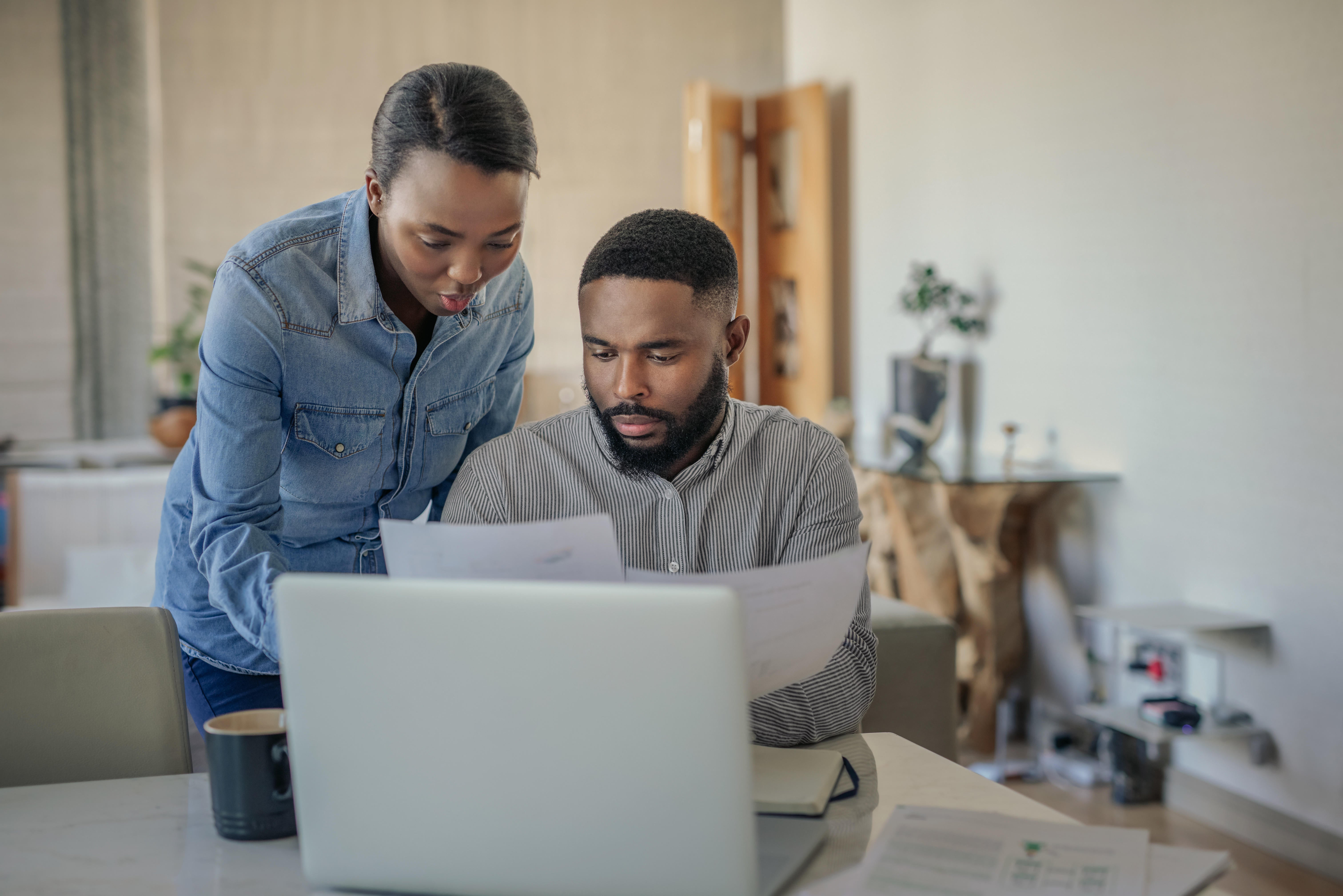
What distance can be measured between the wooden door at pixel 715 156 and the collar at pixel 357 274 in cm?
329

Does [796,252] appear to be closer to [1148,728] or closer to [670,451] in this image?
[1148,728]

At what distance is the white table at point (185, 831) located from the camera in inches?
31.9

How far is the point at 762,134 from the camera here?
473 centimetres

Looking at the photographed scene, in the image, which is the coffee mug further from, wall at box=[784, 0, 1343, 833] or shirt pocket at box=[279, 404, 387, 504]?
wall at box=[784, 0, 1343, 833]

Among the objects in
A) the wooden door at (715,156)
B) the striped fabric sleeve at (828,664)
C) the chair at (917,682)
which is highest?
the wooden door at (715,156)

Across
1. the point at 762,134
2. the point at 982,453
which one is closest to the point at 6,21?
the point at 762,134

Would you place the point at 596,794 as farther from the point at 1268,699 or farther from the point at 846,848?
the point at 1268,699

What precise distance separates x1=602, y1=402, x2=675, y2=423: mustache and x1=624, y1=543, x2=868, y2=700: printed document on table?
45 centimetres

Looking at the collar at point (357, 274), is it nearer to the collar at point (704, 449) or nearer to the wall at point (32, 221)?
the collar at point (704, 449)

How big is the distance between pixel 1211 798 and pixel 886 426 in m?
1.68

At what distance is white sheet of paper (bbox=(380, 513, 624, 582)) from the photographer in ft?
2.62

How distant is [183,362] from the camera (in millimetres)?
4695

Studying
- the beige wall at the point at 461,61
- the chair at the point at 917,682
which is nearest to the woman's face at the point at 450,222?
the chair at the point at 917,682

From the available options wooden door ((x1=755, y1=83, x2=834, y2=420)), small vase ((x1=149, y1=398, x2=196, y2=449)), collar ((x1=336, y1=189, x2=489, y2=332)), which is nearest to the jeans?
collar ((x1=336, y1=189, x2=489, y2=332))
